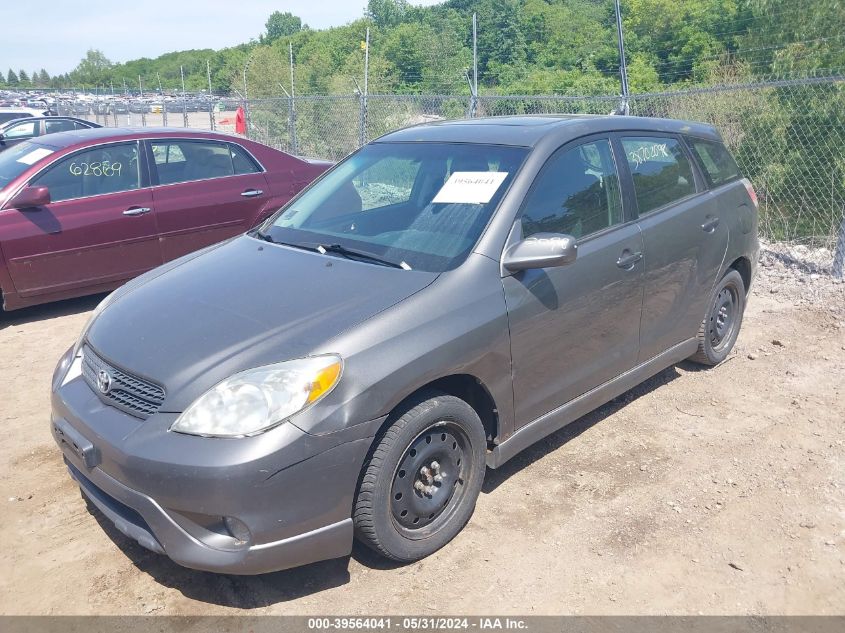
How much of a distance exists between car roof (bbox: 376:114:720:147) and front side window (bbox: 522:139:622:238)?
0.13m

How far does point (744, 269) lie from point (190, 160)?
16.6 feet

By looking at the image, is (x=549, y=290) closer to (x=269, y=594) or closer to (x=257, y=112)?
(x=269, y=594)

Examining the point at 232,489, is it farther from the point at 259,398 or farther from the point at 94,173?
the point at 94,173

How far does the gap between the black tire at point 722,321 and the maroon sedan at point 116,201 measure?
4346mm

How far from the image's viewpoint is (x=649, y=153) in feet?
14.7

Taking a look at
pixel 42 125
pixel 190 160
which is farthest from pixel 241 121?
pixel 190 160

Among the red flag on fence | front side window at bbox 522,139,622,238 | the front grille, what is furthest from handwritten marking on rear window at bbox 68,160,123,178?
the red flag on fence

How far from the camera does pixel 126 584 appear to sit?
310 cm

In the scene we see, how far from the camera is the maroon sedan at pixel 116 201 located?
6258 millimetres

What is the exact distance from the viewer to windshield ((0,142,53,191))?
651 centimetres

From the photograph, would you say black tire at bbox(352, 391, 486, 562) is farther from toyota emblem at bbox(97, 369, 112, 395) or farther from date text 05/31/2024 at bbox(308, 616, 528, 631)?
toyota emblem at bbox(97, 369, 112, 395)

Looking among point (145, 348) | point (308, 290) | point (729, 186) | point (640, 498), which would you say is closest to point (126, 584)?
point (145, 348)

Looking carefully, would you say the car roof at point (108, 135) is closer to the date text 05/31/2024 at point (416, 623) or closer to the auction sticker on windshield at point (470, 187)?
the auction sticker on windshield at point (470, 187)

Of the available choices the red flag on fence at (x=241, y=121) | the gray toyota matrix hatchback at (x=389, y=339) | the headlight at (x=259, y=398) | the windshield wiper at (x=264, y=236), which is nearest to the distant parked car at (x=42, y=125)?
the red flag on fence at (x=241, y=121)
